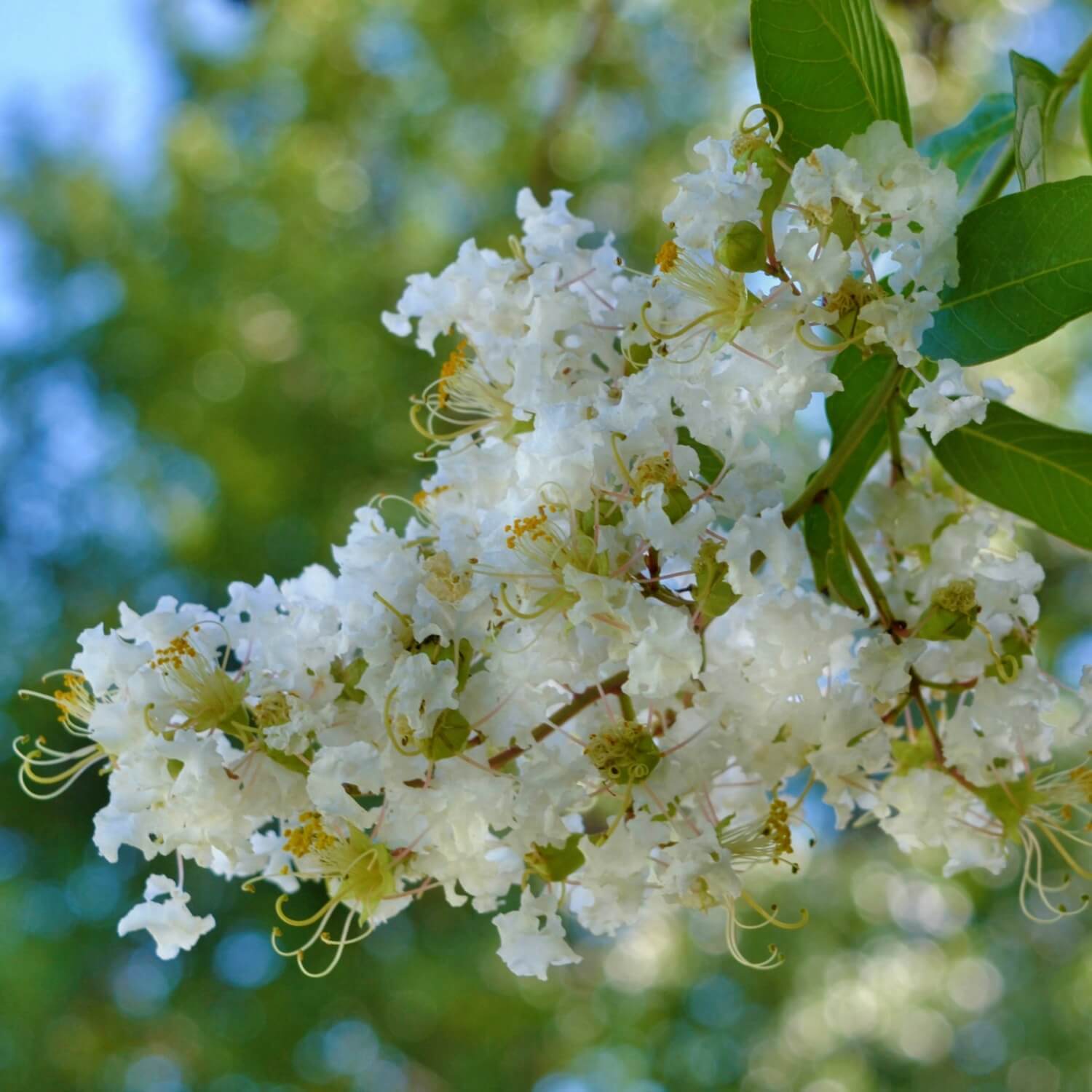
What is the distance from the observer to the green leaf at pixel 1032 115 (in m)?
0.64

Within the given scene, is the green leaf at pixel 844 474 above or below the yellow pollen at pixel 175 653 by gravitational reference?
above

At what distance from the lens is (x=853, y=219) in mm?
590

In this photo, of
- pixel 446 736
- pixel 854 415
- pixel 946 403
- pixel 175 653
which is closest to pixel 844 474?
pixel 854 415

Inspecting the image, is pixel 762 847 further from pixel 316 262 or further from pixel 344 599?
pixel 316 262

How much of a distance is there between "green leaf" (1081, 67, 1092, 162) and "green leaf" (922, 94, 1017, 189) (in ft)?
0.24

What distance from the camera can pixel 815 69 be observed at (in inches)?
24.6

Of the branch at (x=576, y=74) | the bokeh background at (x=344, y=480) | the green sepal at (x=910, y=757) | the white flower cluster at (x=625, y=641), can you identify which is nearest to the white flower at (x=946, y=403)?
the white flower cluster at (x=625, y=641)

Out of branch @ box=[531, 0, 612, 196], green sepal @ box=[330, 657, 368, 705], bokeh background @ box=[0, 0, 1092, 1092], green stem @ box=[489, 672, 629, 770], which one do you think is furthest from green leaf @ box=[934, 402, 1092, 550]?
bokeh background @ box=[0, 0, 1092, 1092]

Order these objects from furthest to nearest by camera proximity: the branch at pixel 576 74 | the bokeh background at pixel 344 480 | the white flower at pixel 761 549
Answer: the bokeh background at pixel 344 480
the branch at pixel 576 74
the white flower at pixel 761 549

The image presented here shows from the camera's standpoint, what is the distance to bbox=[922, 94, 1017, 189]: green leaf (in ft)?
2.83

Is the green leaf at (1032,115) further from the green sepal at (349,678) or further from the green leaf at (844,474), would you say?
the green sepal at (349,678)

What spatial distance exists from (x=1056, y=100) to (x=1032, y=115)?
6cm

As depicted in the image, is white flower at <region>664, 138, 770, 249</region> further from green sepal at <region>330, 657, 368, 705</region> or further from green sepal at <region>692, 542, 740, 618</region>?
green sepal at <region>330, 657, 368, 705</region>

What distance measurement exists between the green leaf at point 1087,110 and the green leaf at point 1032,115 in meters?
0.24
